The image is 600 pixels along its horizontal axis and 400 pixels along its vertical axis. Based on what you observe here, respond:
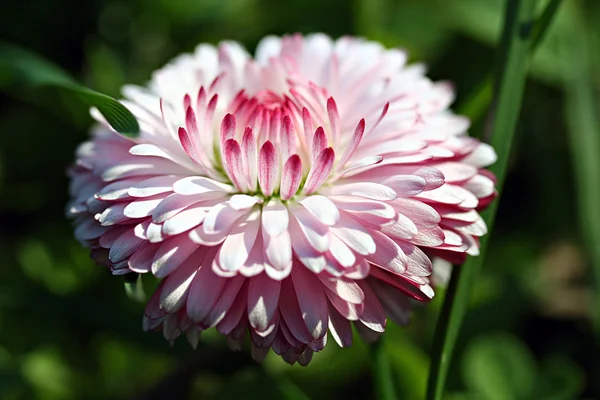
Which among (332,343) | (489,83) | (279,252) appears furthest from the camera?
(332,343)

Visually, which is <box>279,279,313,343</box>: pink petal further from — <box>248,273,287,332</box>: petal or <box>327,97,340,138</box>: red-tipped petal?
<box>327,97,340,138</box>: red-tipped petal

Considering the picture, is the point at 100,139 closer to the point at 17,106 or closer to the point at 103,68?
the point at 103,68

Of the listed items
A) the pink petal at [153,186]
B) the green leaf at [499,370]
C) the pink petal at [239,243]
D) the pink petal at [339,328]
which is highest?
the pink petal at [153,186]

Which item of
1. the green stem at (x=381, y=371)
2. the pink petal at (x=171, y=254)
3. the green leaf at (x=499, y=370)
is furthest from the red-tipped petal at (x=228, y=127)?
the green leaf at (x=499, y=370)

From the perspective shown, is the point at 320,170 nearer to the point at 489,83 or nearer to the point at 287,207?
the point at 287,207

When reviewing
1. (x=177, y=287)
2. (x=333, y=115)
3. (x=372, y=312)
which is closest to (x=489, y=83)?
(x=333, y=115)

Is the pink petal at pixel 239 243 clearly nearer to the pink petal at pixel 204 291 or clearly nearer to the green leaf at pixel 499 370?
the pink petal at pixel 204 291

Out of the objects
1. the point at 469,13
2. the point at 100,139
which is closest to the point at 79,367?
the point at 100,139

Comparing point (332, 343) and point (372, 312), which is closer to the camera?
point (372, 312)
